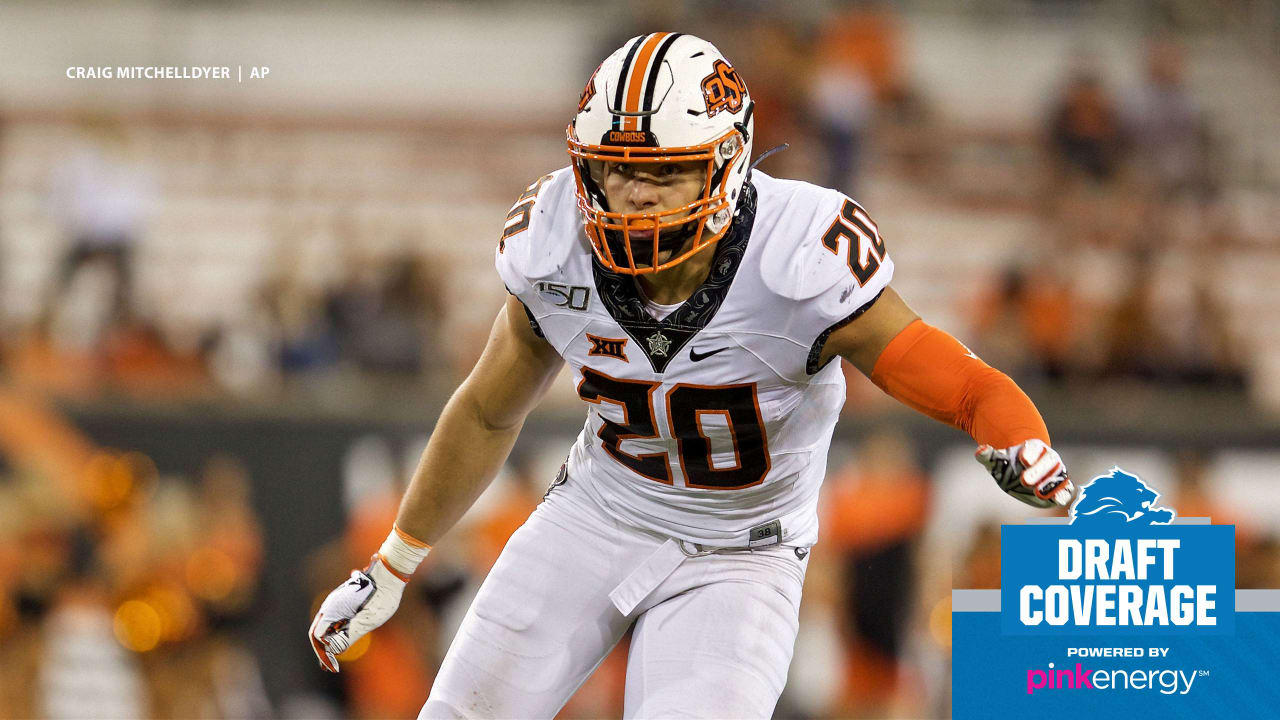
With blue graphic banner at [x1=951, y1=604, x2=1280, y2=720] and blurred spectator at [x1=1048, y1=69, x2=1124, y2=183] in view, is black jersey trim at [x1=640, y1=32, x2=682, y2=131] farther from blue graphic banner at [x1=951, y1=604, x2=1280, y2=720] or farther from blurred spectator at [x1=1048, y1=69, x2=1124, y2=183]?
blurred spectator at [x1=1048, y1=69, x2=1124, y2=183]

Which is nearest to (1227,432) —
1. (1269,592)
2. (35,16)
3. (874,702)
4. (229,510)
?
(874,702)

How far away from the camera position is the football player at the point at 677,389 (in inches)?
117

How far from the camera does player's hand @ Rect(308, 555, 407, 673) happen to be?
11.5 feet

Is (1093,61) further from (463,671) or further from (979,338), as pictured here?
(463,671)

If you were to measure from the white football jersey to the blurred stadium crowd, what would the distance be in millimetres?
3448

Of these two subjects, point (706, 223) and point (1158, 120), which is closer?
point (706, 223)

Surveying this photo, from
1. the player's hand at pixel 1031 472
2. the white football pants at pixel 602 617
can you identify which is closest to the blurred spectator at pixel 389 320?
the white football pants at pixel 602 617

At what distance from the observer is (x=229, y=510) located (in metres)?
6.89

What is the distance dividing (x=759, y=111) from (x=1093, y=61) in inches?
127

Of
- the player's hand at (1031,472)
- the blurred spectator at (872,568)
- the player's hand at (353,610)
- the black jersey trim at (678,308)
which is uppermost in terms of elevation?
the black jersey trim at (678,308)

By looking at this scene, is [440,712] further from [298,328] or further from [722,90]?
[298,328]

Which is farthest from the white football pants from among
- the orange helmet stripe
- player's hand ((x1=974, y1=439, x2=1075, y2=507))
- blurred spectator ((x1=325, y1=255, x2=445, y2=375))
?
blurred spectator ((x1=325, y1=255, x2=445, y2=375))

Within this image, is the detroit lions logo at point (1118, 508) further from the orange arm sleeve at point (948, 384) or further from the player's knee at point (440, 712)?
the player's knee at point (440, 712)

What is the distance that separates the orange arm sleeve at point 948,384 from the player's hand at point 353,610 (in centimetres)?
130
